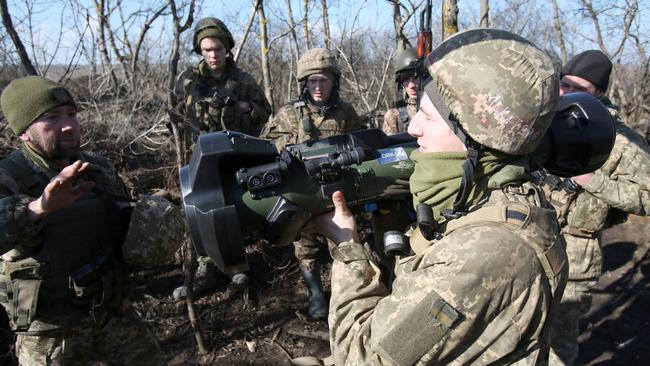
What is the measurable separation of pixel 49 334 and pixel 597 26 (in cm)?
1140

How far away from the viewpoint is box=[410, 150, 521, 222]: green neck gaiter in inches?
53.6

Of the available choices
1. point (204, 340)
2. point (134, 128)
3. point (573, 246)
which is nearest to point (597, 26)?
point (573, 246)

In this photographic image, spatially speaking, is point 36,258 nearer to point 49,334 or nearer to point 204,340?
point 49,334

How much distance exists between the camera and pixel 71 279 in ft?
7.70

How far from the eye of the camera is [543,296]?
49.2 inches

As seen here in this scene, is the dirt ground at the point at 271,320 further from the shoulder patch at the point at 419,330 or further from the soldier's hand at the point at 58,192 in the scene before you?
the shoulder patch at the point at 419,330

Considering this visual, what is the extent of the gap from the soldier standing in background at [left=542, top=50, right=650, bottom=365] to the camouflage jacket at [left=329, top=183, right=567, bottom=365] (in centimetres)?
181

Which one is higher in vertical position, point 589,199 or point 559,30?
point 559,30

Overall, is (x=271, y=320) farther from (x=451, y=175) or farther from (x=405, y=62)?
(x=451, y=175)

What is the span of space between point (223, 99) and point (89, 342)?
2.63 metres

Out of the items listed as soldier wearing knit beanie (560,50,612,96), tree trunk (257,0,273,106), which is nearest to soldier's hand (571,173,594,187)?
soldier wearing knit beanie (560,50,612,96)


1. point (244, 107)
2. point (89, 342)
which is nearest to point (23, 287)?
point (89, 342)

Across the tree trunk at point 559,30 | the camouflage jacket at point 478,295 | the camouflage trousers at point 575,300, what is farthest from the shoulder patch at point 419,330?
the tree trunk at point 559,30

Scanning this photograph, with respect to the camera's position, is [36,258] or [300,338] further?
[300,338]
